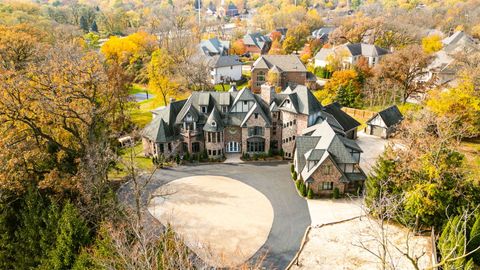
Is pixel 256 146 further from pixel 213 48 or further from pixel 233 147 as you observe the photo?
pixel 213 48

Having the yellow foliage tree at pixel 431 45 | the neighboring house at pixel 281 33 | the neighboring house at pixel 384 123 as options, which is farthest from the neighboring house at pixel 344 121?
the neighboring house at pixel 281 33

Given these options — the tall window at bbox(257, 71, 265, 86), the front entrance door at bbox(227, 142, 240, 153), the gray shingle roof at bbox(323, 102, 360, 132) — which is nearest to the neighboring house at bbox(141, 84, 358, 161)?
the front entrance door at bbox(227, 142, 240, 153)

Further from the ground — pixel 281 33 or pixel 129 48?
pixel 281 33

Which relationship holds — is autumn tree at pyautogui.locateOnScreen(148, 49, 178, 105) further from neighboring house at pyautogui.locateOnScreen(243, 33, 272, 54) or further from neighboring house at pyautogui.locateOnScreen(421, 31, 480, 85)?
neighboring house at pyautogui.locateOnScreen(243, 33, 272, 54)

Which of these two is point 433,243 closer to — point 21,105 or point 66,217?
point 66,217

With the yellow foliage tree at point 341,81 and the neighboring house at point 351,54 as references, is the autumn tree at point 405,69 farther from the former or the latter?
the neighboring house at point 351,54

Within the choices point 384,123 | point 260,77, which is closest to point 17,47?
point 260,77
